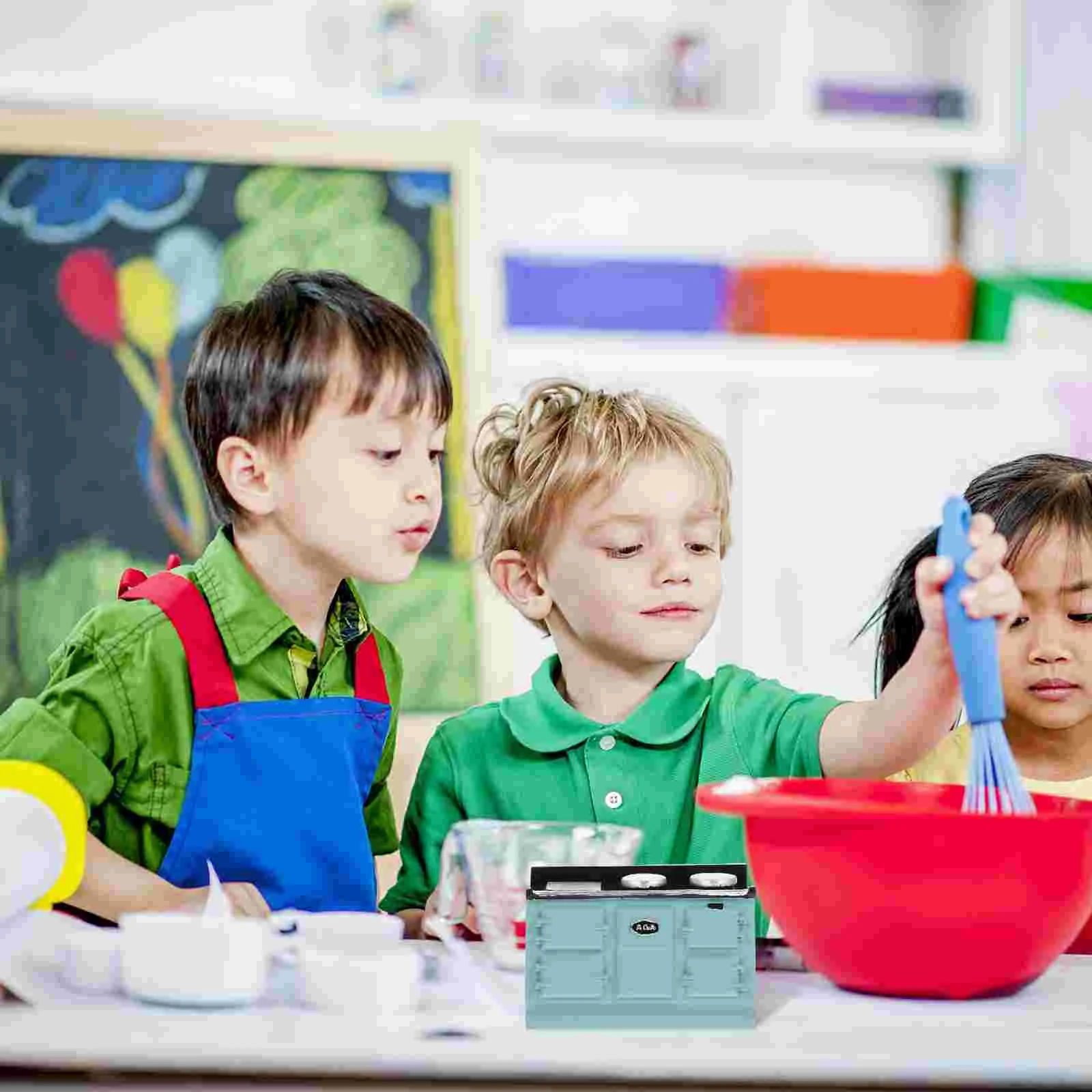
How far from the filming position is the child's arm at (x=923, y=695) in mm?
938

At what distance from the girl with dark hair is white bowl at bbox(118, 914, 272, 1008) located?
2.17ft

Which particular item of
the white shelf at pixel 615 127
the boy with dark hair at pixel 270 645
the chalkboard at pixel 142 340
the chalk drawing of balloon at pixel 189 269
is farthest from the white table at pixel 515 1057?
the white shelf at pixel 615 127

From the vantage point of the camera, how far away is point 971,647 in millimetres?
934

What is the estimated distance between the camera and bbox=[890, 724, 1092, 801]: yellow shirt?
1385 mm

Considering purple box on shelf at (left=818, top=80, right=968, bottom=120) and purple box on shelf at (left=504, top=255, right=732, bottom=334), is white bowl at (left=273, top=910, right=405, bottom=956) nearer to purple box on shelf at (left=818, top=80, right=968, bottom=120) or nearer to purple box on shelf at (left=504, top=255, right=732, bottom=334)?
purple box on shelf at (left=504, top=255, right=732, bottom=334)

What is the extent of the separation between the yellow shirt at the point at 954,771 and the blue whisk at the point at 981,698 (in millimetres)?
460

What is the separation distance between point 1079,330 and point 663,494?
2585 mm

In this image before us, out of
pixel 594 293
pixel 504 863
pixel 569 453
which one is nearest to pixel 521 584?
pixel 569 453

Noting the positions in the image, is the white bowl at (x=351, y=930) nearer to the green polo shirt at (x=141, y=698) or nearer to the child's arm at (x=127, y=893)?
the child's arm at (x=127, y=893)

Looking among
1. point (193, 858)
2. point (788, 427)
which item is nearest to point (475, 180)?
point (788, 427)

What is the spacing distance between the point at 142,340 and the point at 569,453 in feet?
6.32

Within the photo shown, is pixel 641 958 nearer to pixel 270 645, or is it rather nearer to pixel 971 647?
pixel 971 647

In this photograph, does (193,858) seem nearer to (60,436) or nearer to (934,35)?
(60,436)

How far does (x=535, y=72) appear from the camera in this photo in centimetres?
363
